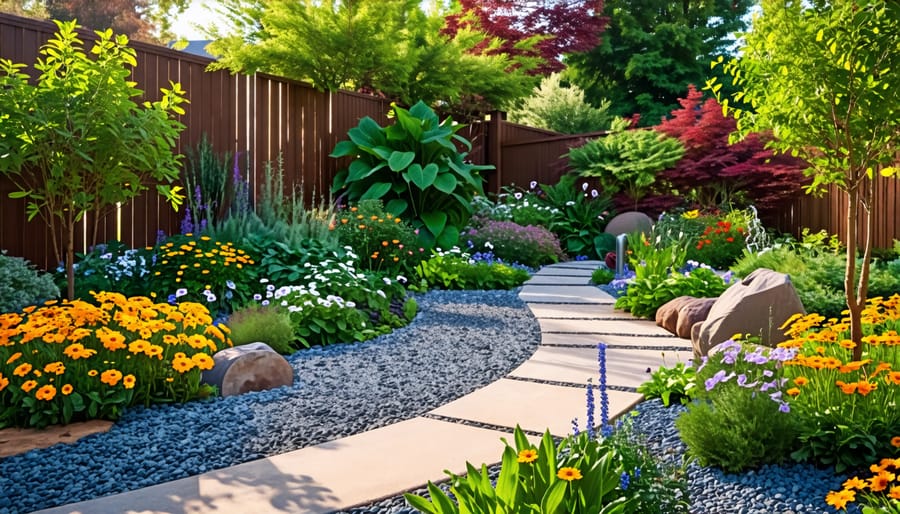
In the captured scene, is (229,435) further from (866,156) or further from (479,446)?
(866,156)

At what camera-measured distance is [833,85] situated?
2.58 m

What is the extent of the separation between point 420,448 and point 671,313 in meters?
2.69

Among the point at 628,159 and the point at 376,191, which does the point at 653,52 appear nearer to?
the point at 628,159

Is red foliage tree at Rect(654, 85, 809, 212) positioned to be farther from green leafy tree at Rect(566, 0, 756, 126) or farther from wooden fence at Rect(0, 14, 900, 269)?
green leafy tree at Rect(566, 0, 756, 126)

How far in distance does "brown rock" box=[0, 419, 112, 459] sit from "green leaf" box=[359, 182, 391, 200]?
16.0 ft

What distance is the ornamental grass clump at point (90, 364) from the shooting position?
275 centimetres

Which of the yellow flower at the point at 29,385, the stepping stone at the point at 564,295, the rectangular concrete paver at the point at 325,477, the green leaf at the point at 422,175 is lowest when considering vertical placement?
the rectangular concrete paver at the point at 325,477

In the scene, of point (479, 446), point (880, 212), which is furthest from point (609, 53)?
point (479, 446)

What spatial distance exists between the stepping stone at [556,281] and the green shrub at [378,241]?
1.23 meters

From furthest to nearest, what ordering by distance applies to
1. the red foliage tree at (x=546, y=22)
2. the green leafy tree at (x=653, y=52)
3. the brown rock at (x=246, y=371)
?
the green leafy tree at (x=653, y=52) < the red foliage tree at (x=546, y=22) < the brown rock at (x=246, y=371)

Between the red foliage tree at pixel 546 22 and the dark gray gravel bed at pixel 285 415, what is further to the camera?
the red foliage tree at pixel 546 22

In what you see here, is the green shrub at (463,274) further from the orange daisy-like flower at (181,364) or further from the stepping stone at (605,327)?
the orange daisy-like flower at (181,364)

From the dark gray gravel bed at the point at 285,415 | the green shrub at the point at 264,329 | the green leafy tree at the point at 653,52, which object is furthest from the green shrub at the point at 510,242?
the green leafy tree at the point at 653,52

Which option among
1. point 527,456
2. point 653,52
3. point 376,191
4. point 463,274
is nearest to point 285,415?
point 527,456
